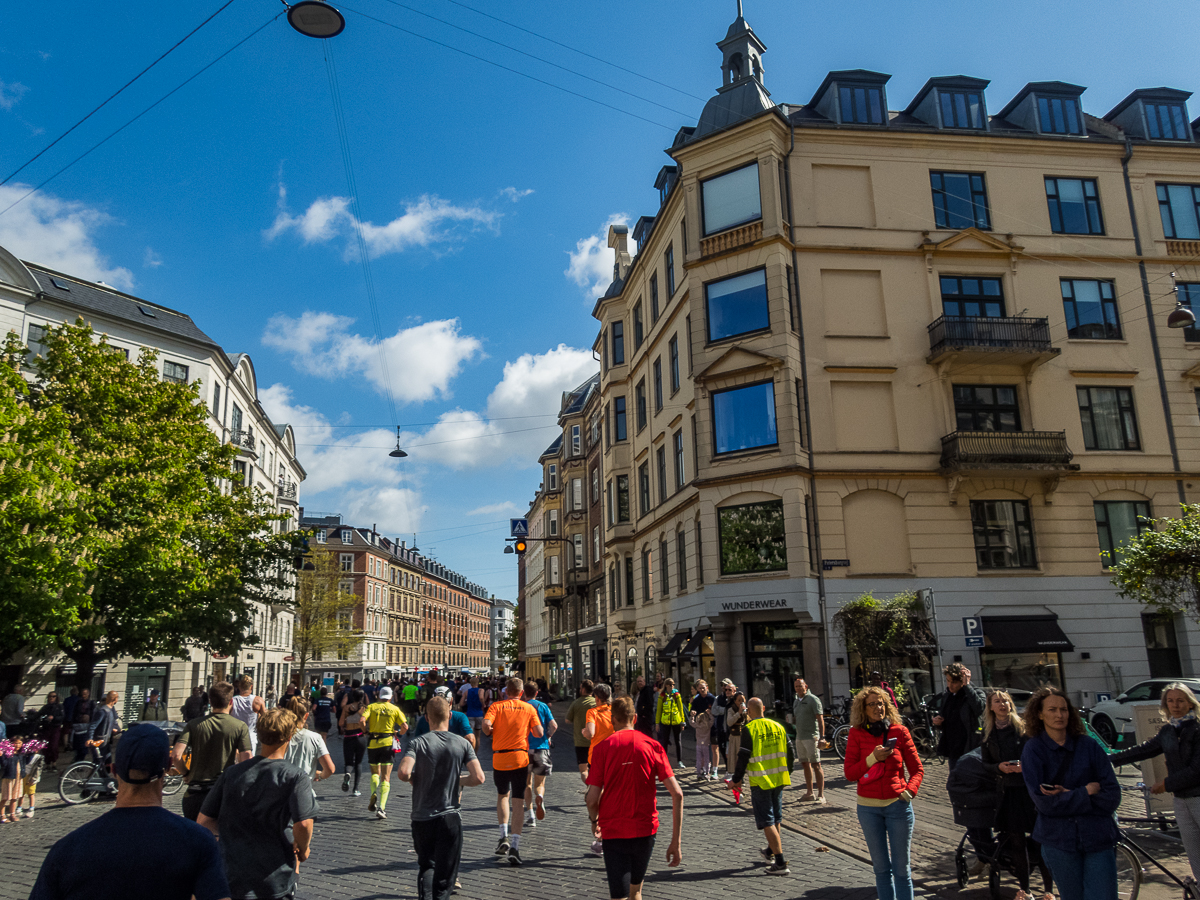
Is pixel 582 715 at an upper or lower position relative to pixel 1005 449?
lower

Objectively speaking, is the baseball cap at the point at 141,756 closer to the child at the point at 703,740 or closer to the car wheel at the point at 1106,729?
the child at the point at 703,740

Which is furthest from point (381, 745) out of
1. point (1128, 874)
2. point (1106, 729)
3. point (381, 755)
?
point (1106, 729)

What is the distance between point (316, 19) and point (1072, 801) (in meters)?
10.6

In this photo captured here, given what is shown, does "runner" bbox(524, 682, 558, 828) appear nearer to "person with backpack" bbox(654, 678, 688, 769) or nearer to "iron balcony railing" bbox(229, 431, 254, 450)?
"person with backpack" bbox(654, 678, 688, 769)

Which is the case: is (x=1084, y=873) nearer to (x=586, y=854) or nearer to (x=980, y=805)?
(x=980, y=805)

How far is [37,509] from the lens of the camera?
18.8 metres

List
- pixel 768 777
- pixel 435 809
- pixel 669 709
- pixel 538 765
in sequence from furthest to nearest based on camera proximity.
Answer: pixel 669 709 → pixel 538 765 → pixel 768 777 → pixel 435 809

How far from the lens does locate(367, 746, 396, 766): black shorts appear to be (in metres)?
12.8

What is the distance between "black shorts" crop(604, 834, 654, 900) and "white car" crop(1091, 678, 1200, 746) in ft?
53.4

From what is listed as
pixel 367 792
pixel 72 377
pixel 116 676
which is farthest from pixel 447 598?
pixel 367 792

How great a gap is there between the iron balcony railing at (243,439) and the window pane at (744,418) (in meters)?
29.9

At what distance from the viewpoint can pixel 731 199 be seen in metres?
26.2

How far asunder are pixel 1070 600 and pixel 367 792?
773 inches

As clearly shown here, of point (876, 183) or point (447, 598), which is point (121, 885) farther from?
point (447, 598)
